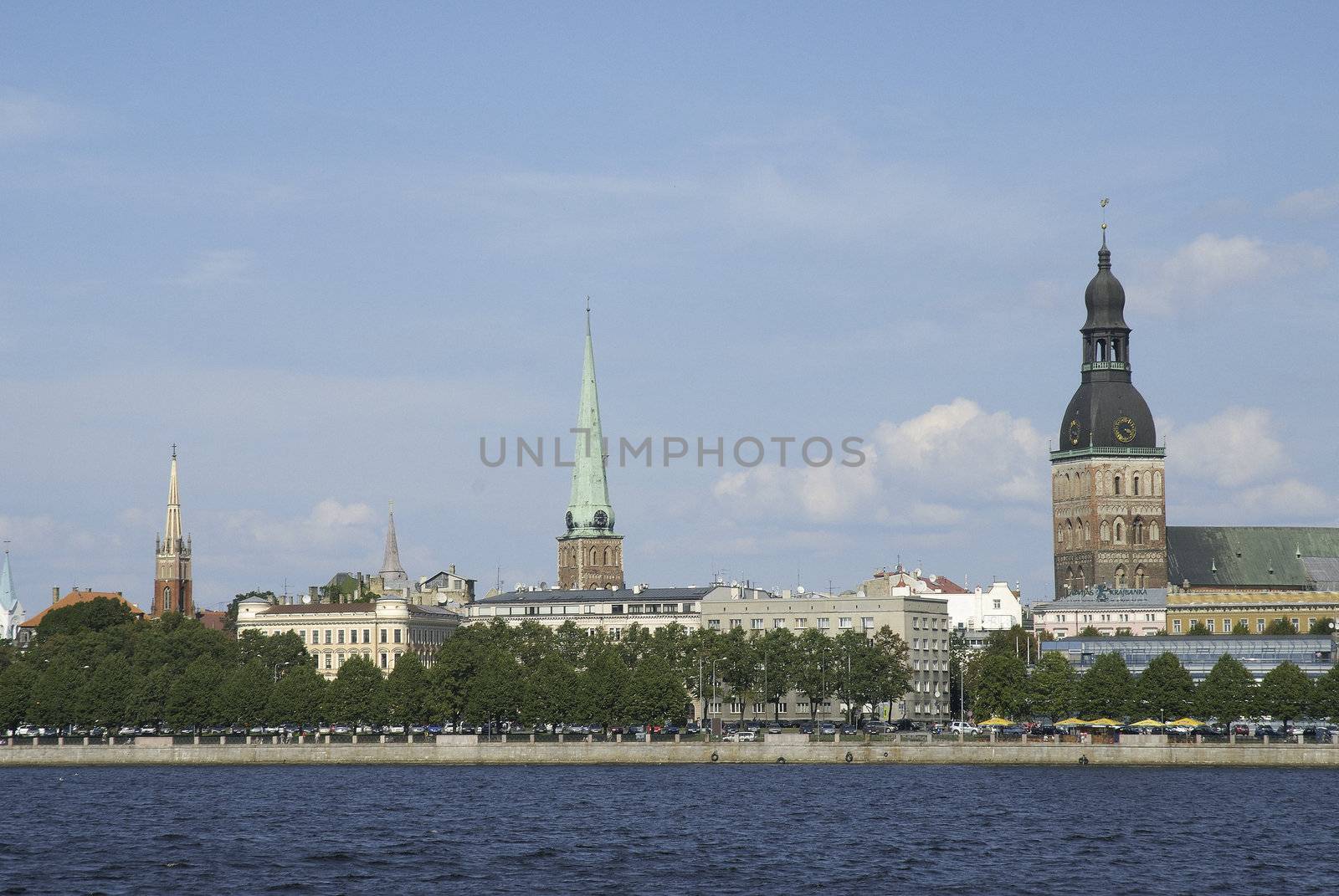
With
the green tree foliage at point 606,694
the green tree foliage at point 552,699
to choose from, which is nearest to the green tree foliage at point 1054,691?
the green tree foliage at point 606,694

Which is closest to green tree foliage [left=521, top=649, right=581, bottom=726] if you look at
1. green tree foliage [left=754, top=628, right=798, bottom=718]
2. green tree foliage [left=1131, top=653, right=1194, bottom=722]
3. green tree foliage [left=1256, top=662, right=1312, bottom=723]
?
green tree foliage [left=754, top=628, right=798, bottom=718]

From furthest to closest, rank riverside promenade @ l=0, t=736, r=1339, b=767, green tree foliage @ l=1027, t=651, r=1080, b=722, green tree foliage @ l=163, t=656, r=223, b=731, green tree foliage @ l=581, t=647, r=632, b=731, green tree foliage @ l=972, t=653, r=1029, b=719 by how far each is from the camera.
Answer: green tree foliage @ l=163, t=656, r=223, b=731 → green tree foliage @ l=972, t=653, r=1029, b=719 → green tree foliage @ l=1027, t=651, r=1080, b=722 → green tree foliage @ l=581, t=647, r=632, b=731 → riverside promenade @ l=0, t=736, r=1339, b=767

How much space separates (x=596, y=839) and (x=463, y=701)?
68236 mm

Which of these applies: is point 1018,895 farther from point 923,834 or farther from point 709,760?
point 709,760

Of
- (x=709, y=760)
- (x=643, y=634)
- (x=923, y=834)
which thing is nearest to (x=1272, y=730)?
(x=709, y=760)

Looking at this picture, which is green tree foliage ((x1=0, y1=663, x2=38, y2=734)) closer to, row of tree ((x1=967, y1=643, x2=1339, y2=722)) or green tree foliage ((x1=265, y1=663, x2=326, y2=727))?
green tree foliage ((x1=265, y1=663, x2=326, y2=727))

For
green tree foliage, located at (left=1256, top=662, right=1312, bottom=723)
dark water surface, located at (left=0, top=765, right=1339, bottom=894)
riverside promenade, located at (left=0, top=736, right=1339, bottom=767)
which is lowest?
dark water surface, located at (left=0, top=765, right=1339, bottom=894)

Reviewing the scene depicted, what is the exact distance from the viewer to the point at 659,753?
465 feet

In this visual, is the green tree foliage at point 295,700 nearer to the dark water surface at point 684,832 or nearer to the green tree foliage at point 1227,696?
the dark water surface at point 684,832

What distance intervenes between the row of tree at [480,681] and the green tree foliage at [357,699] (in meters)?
0.08

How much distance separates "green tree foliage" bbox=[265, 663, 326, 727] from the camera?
516 feet

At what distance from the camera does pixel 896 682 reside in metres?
171

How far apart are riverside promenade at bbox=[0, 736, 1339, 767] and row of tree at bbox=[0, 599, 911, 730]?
26.6 ft

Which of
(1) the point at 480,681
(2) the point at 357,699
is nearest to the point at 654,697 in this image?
(1) the point at 480,681
